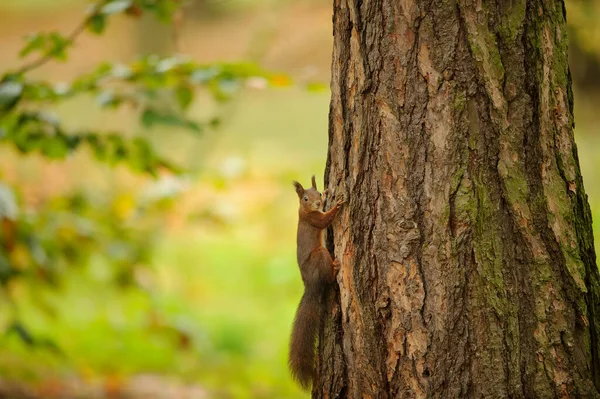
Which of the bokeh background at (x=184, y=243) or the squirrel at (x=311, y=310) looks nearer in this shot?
the squirrel at (x=311, y=310)

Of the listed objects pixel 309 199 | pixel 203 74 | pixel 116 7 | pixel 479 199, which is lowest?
pixel 479 199

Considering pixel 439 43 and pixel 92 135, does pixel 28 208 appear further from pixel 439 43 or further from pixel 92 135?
pixel 439 43

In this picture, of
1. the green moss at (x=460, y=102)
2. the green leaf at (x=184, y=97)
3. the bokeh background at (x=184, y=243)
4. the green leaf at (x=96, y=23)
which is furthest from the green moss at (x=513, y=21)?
the green leaf at (x=96, y=23)

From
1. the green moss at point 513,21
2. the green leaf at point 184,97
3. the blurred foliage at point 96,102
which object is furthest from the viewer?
the green leaf at point 184,97

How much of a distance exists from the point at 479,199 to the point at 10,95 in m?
1.58

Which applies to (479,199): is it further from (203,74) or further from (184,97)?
(184,97)

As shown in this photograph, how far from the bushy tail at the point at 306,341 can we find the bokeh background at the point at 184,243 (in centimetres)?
87

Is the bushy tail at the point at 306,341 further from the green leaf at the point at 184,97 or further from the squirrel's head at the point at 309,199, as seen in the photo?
the green leaf at the point at 184,97

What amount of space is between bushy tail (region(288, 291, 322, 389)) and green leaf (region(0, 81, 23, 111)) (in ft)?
3.98

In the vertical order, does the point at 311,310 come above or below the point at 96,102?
below

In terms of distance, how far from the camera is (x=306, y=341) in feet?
6.69

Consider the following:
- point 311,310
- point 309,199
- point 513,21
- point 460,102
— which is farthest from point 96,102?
point 513,21

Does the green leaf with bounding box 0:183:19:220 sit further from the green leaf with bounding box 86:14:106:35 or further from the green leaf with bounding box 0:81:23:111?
the green leaf with bounding box 86:14:106:35

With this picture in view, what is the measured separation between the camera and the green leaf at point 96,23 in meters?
2.41
